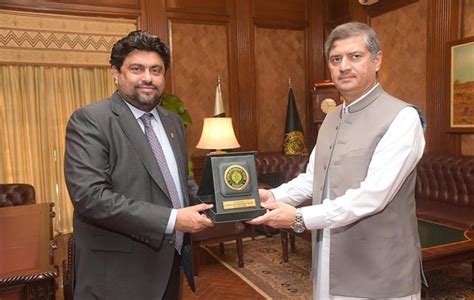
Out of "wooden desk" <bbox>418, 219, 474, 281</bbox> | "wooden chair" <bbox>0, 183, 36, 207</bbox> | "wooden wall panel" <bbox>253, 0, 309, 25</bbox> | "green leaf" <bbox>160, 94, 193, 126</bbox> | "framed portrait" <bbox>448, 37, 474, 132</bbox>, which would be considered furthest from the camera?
"wooden wall panel" <bbox>253, 0, 309, 25</bbox>

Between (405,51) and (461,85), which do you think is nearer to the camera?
(461,85)

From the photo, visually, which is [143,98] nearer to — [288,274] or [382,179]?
[382,179]

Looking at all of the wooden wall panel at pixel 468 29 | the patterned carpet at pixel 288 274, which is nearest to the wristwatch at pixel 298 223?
the patterned carpet at pixel 288 274

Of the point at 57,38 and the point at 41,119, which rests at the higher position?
the point at 57,38

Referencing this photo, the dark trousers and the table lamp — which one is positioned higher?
the table lamp

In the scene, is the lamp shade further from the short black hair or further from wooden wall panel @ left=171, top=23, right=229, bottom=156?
the short black hair

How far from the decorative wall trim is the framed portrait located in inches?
174

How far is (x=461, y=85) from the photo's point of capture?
4969mm

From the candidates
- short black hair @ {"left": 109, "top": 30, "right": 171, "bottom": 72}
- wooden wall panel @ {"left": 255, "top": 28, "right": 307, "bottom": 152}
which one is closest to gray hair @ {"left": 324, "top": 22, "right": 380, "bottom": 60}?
short black hair @ {"left": 109, "top": 30, "right": 171, "bottom": 72}

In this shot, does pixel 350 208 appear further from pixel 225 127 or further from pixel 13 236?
pixel 225 127

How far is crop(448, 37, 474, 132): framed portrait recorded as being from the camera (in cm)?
485

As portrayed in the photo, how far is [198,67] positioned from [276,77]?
56.7 inches

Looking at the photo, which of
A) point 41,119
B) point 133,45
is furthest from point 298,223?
point 41,119

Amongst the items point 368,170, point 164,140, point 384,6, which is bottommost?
point 368,170
